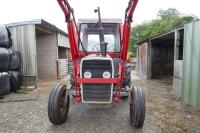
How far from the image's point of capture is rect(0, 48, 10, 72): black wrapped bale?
6825mm

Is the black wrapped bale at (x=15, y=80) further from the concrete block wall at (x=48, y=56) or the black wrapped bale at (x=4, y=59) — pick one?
the concrete block wall at (x=48, y=56)

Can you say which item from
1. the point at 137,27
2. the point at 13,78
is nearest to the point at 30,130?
the point at 13,78

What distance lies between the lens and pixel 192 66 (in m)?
5.57

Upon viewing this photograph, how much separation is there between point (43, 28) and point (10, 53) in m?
3.04

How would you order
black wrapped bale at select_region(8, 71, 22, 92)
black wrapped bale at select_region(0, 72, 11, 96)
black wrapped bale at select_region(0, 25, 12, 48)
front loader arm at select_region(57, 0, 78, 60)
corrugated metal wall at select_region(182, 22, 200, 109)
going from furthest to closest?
1. black wrapped bale at select_region(8, 71, 22, 92)
2. black wrapped bale at select_region(0, 25, 12, 48)
3. black wrapped bale at select_region(0, 72, 11, 96)
4. corrugated metal wall at select_region(182, 22, 200, 109)
5. front loader arm at select_region(57, 0, 78, 60)

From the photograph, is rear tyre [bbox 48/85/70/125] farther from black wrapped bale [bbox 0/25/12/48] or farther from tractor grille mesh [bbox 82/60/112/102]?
black wrapped bale [bbox 0/25/12/48]

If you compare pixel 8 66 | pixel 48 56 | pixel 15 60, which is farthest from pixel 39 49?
pixel 8 66

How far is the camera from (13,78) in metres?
7.61

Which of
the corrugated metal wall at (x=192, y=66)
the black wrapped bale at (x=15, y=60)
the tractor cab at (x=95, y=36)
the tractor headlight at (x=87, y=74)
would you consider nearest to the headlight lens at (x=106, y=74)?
the tractor headlight at (x=87, y=74)

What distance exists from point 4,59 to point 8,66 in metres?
0.53

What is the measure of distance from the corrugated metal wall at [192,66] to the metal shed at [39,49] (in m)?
5.40

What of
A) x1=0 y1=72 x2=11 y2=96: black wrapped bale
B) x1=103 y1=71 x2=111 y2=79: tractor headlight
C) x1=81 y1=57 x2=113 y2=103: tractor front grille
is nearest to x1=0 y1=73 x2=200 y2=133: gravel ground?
x1=81 y1=57 x2=113 y2=103: tractor front grille

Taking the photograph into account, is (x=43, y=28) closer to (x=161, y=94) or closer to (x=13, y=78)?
(x=13, y=78)

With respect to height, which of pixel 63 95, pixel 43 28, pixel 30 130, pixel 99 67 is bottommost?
pixel 30 130
